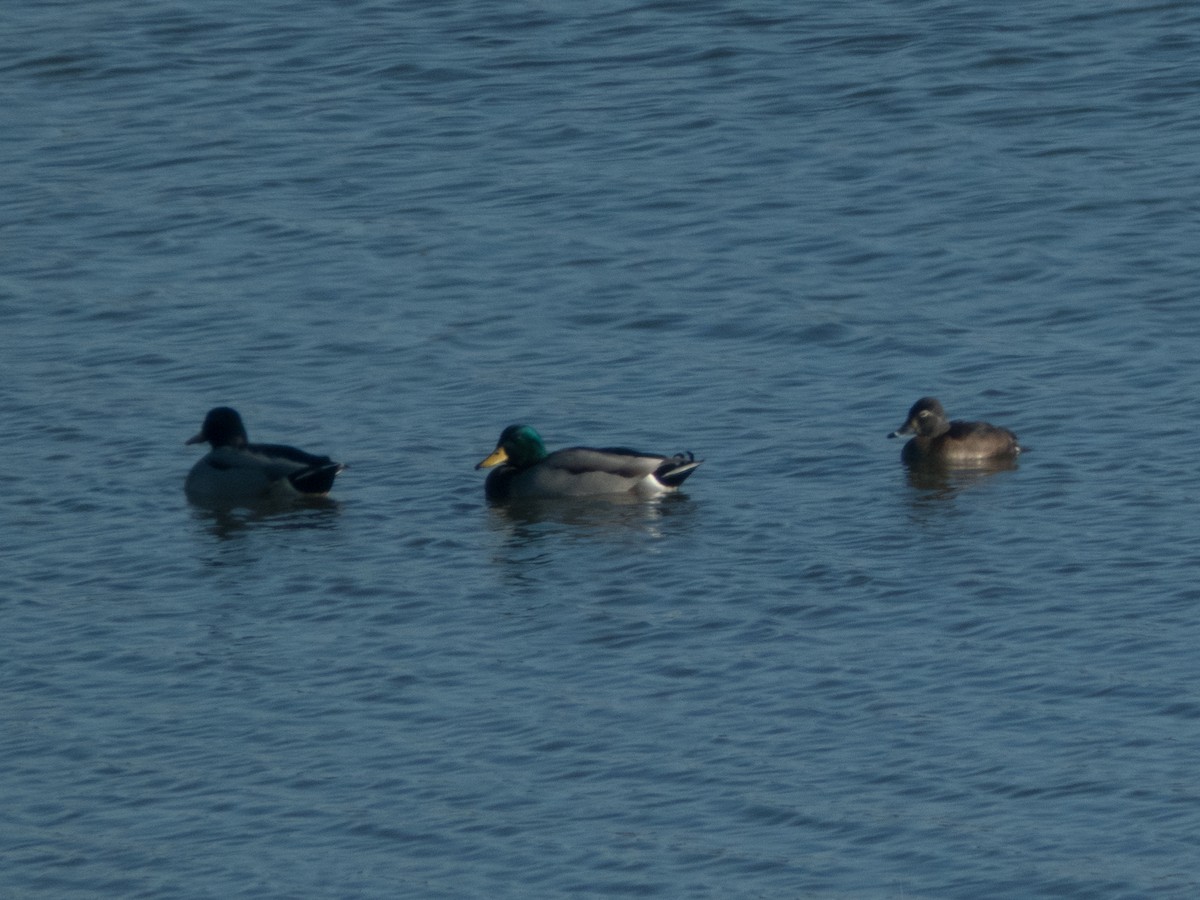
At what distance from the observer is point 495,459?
15805mm

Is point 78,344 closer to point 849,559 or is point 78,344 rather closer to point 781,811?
point 849,559

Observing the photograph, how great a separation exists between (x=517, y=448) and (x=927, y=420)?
A: 2602 millimetres

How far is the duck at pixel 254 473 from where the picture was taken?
52.0ft

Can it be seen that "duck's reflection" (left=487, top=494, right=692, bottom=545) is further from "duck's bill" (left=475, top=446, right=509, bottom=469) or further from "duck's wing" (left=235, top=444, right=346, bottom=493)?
"duck's wing" (left=235, top=444, right=346, bottom=493)

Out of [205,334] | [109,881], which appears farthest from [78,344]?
[109,881]

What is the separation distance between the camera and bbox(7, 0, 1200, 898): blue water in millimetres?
9992

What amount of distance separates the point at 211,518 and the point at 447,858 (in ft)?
21.4

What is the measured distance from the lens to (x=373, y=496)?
15.8 m

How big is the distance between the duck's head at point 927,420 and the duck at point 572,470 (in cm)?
140

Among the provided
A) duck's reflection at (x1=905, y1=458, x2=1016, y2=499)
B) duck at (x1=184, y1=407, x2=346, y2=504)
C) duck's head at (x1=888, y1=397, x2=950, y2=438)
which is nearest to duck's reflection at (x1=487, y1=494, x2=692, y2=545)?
duck at (x1=184, y1=407, x2=346, y2=504)

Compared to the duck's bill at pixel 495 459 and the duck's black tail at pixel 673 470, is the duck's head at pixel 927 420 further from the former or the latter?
the duck's bill at pixel 495 459

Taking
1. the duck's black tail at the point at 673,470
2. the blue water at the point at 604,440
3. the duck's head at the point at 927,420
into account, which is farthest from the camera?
the duck's head at the point at 927,420

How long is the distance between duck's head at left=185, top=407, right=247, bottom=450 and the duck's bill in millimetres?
1730

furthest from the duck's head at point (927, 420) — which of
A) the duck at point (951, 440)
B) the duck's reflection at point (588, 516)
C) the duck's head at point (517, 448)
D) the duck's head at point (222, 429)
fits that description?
the duck's head at point (222, 429)
